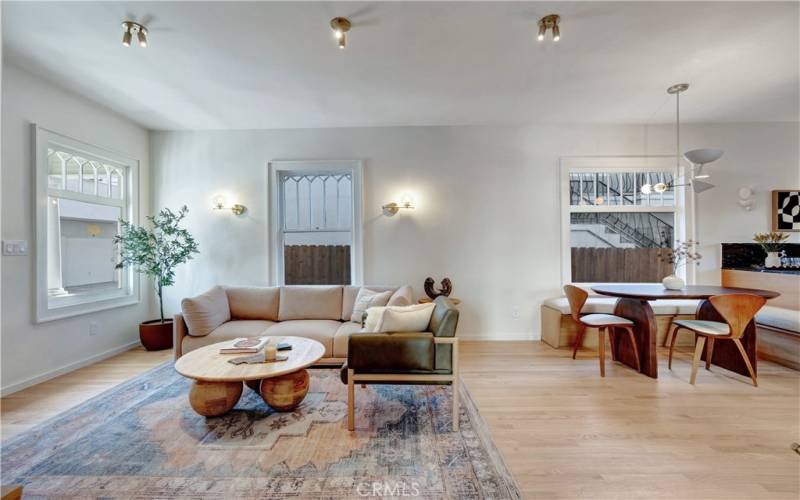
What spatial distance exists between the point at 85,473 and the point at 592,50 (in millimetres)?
4433

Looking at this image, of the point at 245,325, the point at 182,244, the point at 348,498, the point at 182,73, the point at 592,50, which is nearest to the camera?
the point at 348,498

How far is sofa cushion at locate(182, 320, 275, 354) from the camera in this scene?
10.8 ft

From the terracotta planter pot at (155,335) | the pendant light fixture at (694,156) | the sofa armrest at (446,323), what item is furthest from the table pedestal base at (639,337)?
the terracotta planter pot at (155,335)

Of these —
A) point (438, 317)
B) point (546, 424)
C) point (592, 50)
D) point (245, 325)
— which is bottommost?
point (546, 424)

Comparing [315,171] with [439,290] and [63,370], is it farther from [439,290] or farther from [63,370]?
[63,370]

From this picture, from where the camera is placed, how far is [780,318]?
3.34m

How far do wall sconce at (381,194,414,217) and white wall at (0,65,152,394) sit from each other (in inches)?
133

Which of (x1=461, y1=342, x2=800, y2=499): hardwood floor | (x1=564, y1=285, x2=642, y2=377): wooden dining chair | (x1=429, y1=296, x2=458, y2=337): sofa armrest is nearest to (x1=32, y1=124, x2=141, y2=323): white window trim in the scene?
(x1=429, y1=296, x2=458, y2=337): sofa armrest

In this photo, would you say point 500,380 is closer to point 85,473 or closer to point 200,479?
point 200,479

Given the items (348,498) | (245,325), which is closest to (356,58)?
(245,325)

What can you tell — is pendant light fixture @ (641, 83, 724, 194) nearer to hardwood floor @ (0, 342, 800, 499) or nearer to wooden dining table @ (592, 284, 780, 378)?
wooden dining table @ (592, 284, 780, 378)

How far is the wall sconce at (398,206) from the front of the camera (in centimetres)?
430

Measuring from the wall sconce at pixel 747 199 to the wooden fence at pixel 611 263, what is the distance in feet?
3.85

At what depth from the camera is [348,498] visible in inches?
63.2
